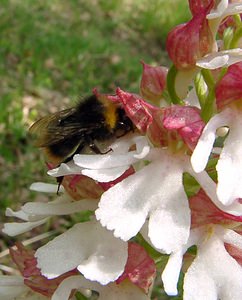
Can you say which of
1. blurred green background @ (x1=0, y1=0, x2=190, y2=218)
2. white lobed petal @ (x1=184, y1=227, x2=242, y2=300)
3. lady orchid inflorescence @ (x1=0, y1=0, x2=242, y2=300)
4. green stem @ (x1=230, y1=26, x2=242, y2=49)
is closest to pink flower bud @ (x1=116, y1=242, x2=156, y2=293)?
lady orchid inflorescence @ (x1=0, y1=0, x2=242, y2=300)

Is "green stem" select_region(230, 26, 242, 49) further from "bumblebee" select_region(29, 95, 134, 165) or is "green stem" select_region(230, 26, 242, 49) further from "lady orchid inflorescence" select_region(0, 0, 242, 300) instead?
"bumblebee" select_region(29, 95, 134, 165)

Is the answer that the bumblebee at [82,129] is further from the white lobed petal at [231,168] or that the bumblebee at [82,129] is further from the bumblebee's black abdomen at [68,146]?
the white lobed petal at [231,168]

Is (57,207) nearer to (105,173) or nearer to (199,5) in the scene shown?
(105,173)

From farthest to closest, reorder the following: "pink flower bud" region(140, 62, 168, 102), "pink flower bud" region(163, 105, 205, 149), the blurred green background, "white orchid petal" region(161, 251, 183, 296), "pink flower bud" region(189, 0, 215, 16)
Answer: the blurred green background, "pink flower bud" region(140, 62, 168, 102), "pink flower bud" region(189, 0, 215, 16), "pink flower bud" region(163, 105, 205, 149), "white orchid petal" region(161, 251, 183, 296)

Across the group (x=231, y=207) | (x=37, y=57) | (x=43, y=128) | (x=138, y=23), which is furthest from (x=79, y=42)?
(x=231, y=207)

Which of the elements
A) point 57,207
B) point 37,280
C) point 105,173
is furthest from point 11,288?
point 105,173

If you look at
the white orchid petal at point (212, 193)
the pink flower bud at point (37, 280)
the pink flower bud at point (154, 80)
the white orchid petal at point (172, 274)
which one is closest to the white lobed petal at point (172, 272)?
the white orchid petal at point (172, 274)

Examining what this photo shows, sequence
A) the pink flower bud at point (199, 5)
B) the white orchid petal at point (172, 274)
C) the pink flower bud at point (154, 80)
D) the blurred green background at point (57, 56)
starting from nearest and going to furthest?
the white orchid petal at point (172, 274), the pink flower bud at point (199, 5), the pink flower bud at point (154, 80), the blurred green background at point (57, 56)
